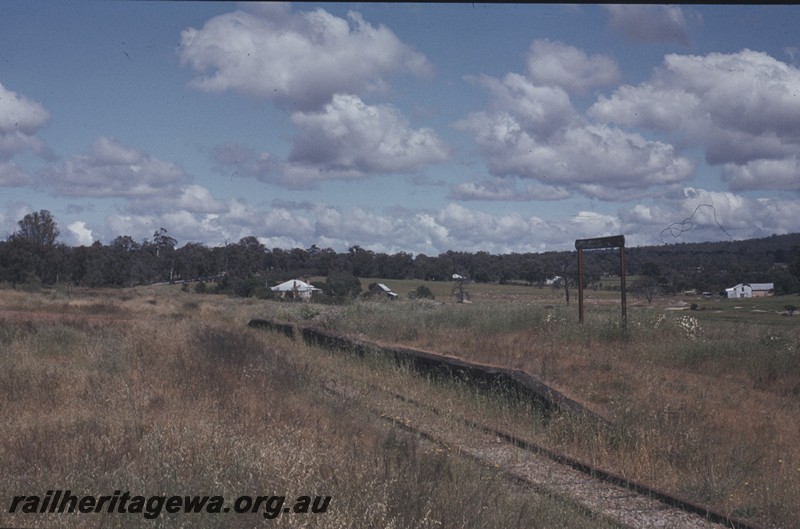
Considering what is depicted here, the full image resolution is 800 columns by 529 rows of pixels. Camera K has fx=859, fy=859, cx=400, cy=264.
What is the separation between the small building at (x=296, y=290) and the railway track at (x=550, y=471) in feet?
116

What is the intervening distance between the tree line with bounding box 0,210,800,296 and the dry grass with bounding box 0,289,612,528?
19354mm

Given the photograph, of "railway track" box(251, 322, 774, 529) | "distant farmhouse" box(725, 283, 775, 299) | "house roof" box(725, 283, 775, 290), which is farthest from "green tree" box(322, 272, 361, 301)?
"railway track" box(251, 322, 774, 529)

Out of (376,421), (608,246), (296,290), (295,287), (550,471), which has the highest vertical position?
(608,246)

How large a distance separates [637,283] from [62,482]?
2980cm

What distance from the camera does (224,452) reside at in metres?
6.80

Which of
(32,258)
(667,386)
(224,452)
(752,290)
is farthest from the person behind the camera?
(32,258)

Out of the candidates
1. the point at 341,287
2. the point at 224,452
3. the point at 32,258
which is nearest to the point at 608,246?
the point at 224,452

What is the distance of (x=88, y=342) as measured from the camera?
16375 mm

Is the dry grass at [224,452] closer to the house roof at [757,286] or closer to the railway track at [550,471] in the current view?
the railway track at [550,471]

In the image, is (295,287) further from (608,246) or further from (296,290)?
(608,246)

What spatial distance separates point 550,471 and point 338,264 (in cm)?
6058

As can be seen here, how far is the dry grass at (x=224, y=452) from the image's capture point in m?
Answer: 5.84

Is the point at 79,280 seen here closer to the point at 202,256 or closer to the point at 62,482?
the point at 202,256

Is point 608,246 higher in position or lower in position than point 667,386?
higher
